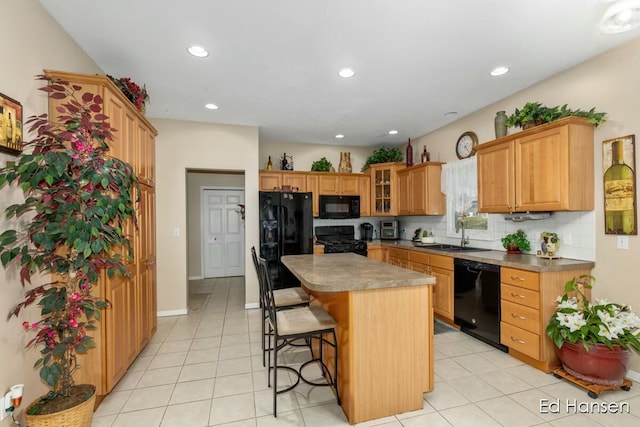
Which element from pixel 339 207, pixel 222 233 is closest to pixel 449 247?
pixel 339 207

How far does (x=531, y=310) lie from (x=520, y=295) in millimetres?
141

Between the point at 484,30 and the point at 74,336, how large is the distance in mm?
3376

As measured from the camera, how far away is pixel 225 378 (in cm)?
240

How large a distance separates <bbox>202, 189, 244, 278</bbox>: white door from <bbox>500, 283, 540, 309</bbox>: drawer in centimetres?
523

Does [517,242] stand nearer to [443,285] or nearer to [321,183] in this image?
[443,285]

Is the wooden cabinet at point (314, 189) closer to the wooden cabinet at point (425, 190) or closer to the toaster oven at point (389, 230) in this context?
the toaster oven at point (389, 230)

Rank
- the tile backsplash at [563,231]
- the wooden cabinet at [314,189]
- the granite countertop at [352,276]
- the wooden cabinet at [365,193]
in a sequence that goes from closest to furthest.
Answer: the granite countertop at [352,276]
the tile backsplash at [563,231]
the wooden cabinet at [314,189]
the wooden cabinet at [365,193]

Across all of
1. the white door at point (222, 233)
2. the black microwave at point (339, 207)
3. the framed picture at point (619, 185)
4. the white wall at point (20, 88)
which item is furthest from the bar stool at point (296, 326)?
the white door at point (222, 233)

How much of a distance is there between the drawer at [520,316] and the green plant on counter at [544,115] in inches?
67.3

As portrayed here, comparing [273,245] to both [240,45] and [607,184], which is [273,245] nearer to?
[240,45]

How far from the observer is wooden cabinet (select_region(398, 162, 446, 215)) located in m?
4.36

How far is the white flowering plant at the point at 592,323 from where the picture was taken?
2.08 m

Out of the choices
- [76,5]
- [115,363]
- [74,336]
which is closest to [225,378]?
[115,363]

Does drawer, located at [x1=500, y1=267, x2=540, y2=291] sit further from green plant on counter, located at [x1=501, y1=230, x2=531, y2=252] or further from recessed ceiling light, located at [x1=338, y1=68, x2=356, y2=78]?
recessed ceiling light, located at [x1=338, y1=68, x2=356, y2=78]
